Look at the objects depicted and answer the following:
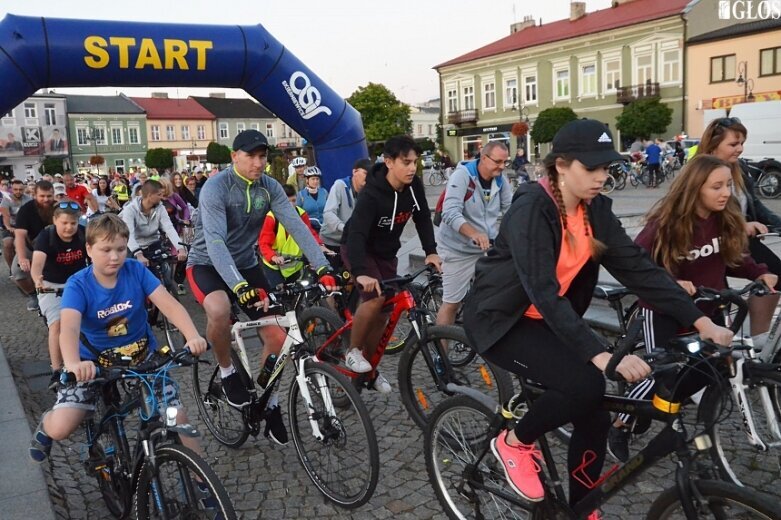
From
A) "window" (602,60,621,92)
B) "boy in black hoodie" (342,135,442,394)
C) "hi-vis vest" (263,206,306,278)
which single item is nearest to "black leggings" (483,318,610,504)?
"boy in black hoodie" (342,135,442,394)

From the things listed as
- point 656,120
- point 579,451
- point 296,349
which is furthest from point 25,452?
point 656,120

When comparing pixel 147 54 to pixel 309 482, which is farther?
pixel 147 54

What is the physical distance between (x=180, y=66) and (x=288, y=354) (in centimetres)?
764

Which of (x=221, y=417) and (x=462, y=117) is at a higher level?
(x=462, y=117)

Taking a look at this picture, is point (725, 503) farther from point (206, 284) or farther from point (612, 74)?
point (612, 74)

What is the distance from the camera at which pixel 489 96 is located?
176ft

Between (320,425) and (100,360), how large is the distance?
3.91ft

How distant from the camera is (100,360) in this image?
352cm

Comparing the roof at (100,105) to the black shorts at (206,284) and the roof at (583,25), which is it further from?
the black shorts at (206,284)

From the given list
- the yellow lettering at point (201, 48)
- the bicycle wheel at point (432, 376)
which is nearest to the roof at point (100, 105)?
the yellow lettering at point (201, 48)

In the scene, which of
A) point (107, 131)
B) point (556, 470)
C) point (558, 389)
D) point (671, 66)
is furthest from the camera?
point (107, 131)

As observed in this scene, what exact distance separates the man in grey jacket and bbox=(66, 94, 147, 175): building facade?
71837 millimetres

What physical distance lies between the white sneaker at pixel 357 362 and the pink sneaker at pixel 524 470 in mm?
2013

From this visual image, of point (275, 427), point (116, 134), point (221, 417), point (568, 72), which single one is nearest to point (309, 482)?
point (275, 427)
